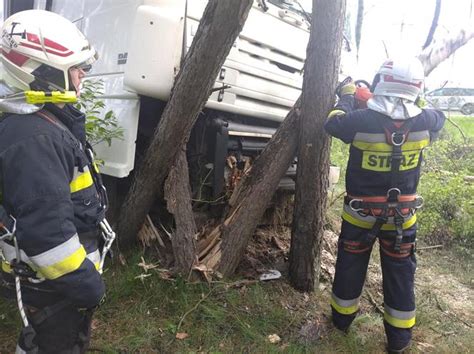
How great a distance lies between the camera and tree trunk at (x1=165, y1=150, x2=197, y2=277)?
3.29 metres

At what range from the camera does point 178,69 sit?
3.09m

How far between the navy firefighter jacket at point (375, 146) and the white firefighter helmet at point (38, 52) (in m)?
1.73

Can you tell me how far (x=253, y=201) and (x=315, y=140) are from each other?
0.67 m

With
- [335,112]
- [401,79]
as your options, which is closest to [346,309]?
[335,112]

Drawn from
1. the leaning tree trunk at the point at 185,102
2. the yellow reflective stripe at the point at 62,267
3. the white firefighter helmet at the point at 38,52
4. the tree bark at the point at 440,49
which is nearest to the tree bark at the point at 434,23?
the tree bark at the point at 440,49

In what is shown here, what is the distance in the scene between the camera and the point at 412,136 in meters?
2.88

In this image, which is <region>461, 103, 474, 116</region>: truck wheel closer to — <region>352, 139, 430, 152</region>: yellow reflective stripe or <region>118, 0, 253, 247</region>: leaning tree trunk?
<region>352, 139, 430, 152</region>: yellow reflective stripe

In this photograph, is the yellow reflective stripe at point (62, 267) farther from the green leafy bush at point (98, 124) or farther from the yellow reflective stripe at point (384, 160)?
the yellow reflective stripe at point (384, 160)

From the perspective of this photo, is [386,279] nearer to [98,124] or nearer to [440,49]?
[98,124]

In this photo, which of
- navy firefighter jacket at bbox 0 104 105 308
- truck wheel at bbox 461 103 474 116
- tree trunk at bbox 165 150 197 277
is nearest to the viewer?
navy firefighter jacket at bbox 0 104 105 308

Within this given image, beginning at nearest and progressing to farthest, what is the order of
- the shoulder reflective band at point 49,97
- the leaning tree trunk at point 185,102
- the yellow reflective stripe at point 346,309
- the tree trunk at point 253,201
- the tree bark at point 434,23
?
the shoulder reflective band at point 49,97 → the leaning tree trunk at point 185,102 → the yellow reflective stripe at point 346,309 → the tree trunk at point 253,201 → the tree bark at point 434,23

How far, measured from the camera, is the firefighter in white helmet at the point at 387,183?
2.85 metres

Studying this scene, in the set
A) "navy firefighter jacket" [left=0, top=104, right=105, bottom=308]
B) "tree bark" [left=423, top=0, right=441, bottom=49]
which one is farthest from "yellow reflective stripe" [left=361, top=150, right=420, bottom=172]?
"tree bark" [left=423, top=0, right=441, bottom=49]

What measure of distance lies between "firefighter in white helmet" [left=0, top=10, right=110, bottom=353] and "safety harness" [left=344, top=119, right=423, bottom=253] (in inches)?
69.3
